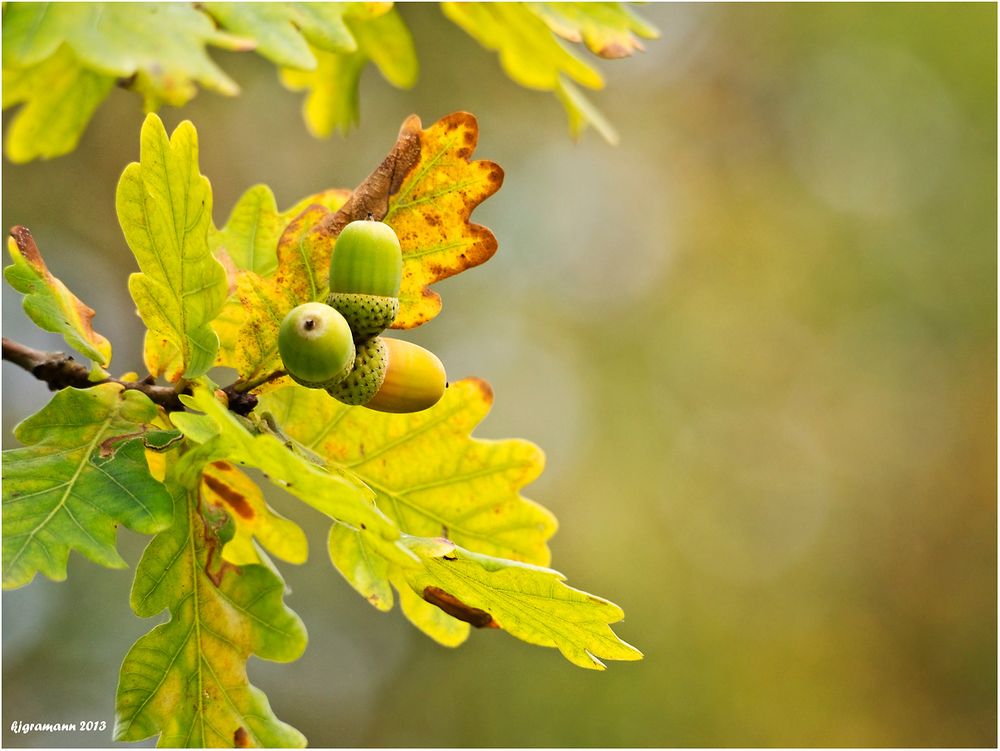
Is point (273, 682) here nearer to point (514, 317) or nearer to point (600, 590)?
point (600, 590)

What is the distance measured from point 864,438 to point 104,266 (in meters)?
4.35

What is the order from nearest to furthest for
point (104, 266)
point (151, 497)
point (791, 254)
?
1. point (151, 497)
2. point (104, 266)
3. point (791, 254)

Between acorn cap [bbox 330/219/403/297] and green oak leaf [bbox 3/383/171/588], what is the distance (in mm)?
202

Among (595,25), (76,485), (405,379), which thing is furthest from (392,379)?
(595,25)

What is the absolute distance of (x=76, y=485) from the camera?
78 cm

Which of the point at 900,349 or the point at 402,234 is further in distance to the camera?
the point at 900,349

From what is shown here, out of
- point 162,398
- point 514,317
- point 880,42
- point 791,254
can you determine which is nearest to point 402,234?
point 162,398

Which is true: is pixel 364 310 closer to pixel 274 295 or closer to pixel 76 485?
pixel 274 295

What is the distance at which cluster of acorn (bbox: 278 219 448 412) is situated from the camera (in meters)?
0.71

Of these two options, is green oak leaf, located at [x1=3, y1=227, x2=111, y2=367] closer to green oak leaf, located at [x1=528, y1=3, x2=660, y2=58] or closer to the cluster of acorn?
the cluster of acorn

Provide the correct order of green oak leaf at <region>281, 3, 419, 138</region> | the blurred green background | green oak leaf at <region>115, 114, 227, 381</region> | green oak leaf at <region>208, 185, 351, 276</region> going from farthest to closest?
the blurred green background
green oak leaf at <region>281, 3, 419, 138</region>
green oak leaf at <region>208, 185, 351, 276</region>
green oak leaf at <region>115, 114, 227, 381</region>

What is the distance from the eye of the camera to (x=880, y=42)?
6.36m

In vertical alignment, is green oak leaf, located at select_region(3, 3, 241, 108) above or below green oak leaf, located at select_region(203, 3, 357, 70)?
below

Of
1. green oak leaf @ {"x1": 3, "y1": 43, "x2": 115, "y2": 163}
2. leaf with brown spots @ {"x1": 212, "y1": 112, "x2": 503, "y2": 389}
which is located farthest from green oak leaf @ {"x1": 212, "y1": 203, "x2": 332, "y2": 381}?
green oak leaf @ {"x1": 3, "y1": 43, "x2": 115, "y2": 163}
